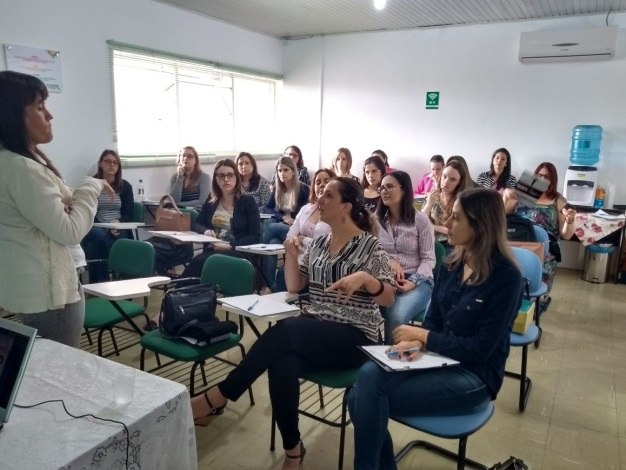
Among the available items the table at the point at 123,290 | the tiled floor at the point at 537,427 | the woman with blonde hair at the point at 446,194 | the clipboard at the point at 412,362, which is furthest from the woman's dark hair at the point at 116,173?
the clipboard at the point at 412,362

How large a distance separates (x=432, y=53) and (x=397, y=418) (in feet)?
18.3

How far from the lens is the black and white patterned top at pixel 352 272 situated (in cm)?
205

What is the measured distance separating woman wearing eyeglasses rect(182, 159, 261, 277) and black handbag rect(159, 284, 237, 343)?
53.8 inches

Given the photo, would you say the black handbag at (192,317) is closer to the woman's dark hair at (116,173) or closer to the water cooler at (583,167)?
the woman's dark hair at (116,173)

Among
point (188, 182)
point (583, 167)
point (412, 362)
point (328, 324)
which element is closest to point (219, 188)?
point (188, 182)

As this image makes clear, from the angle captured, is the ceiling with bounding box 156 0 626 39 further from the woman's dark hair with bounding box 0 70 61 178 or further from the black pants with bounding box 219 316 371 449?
the black pants with bounding box 219 316 371 449

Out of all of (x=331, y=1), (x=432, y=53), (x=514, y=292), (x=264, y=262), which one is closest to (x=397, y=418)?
(x=514, y=292)

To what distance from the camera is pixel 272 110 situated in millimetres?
7309

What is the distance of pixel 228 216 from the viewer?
4.04 m

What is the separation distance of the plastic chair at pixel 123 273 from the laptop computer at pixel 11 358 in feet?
4.97

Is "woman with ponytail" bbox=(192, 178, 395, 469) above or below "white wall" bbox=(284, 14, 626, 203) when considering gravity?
below

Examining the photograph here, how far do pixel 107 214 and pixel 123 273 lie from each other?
5.11 ft

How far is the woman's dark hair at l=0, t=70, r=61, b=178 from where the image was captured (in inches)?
60.0

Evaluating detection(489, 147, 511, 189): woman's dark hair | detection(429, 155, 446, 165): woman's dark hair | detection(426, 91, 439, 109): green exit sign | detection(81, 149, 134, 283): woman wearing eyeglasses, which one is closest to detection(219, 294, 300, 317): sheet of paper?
detection(81, 149, 134, 283): woman wearing eyeglasses
